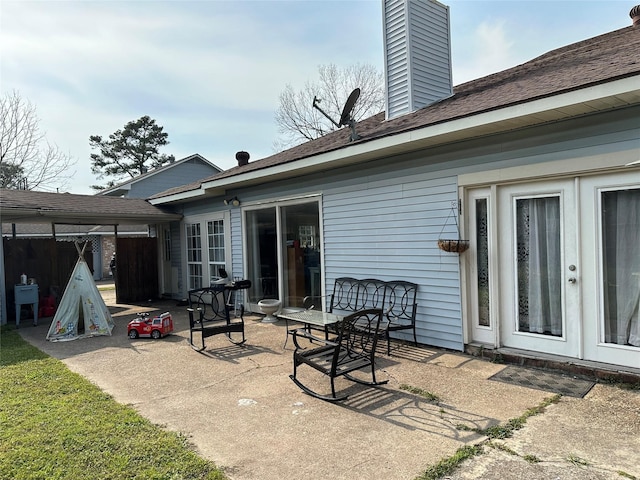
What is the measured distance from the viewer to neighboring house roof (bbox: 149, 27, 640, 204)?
3559mm

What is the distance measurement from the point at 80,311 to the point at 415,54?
7.27 metres

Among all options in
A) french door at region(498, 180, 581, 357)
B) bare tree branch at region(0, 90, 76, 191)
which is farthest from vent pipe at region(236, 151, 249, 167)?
bare tree branch at region(0, 90, 76, 191)

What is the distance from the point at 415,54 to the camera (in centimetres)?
684

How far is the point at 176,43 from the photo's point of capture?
7191 millimetres

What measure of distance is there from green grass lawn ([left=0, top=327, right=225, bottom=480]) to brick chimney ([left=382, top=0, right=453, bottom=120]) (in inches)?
238

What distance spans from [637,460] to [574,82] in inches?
128

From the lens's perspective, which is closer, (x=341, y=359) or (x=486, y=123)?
(x=341, y=359)

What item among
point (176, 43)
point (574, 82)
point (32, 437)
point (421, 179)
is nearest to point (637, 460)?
point (574, 82)

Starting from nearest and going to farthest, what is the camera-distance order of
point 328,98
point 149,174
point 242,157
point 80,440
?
point 80,440 < point 242,157 < point 149,174 < point 328,98

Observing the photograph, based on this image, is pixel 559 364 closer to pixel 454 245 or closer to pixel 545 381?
pixel 545 381

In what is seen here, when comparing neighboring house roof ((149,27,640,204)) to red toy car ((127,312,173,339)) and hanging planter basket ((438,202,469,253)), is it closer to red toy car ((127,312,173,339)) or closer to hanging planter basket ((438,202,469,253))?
hanging planter basket ((438,202,469,253))

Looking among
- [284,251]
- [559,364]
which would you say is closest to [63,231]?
[284,251]

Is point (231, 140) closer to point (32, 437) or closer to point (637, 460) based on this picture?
point (32, 437)

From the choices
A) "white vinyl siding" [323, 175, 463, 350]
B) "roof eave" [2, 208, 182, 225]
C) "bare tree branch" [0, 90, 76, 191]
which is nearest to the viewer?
"white vinyl siding" [323, 175, 463, 350]
